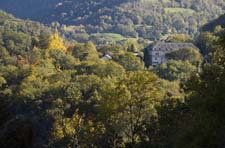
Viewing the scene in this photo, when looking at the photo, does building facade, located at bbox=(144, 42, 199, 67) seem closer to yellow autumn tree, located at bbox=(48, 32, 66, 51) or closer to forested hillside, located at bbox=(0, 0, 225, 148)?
forested hillside, located at bbox=(0, 0, 225, 148)

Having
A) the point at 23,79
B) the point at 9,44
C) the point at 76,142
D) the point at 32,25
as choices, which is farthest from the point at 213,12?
the point at 76,142

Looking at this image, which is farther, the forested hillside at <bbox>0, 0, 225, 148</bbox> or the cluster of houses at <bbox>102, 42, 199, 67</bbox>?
the cluster of houses at <bbox>102, 42, 199, 67</bbox>

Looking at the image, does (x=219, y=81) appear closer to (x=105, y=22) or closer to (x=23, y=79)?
(x=23, y=79)

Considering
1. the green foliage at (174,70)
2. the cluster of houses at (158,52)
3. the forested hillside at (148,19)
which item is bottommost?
the forested hillside at (148,19)

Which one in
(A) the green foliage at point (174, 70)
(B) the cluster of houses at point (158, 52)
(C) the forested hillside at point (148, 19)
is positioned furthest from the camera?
(C) the forested hillside at point (148, 19)

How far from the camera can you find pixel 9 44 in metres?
83.3

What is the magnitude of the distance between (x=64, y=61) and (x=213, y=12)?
122 m

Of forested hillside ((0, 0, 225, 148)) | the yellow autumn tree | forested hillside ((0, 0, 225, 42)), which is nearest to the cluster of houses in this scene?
forested hillside ((0, 0, 225, 148))

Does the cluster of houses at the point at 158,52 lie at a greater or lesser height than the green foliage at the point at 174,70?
lesser

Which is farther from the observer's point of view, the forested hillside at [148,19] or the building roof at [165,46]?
the forested hillside at [148,19]

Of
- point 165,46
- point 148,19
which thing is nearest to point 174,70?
point 165,46

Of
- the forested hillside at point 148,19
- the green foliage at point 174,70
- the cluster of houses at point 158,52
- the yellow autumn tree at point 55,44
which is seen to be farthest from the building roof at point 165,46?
the forested hillside at point 148,19

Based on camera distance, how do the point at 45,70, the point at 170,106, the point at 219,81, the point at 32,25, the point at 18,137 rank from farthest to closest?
the point at 32,25 → the point at 45,70 → the point at 170,106 → the point at 18,137 → the point at 219,81

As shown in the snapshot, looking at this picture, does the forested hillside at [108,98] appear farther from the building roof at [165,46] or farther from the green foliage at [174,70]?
the building roof at [165,46]
